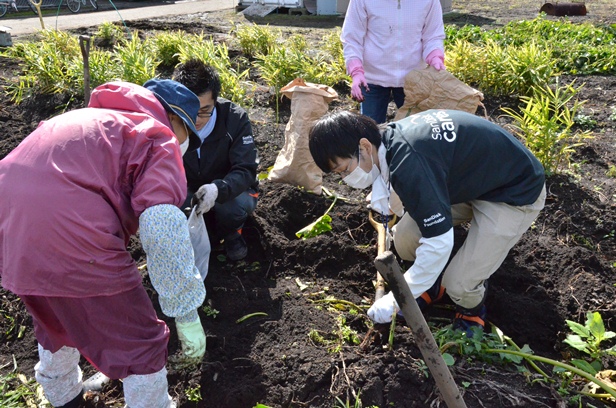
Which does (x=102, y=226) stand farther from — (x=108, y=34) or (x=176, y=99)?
(x=108, y=34)

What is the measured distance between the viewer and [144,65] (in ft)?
16.7

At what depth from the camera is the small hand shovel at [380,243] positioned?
8.71ft

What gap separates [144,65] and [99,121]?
3.70 metres

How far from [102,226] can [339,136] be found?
95 centimetres

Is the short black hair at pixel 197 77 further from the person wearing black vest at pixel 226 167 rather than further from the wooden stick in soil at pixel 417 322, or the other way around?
the wooden stick in soil at pixel 417 322

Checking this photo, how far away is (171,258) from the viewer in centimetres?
166

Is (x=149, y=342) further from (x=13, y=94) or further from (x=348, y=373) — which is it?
(x=13, y=94)

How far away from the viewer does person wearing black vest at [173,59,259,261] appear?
2961mm

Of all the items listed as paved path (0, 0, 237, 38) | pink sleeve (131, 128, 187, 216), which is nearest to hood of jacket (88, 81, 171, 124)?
pink sleeve (131, 128, 187, 216)

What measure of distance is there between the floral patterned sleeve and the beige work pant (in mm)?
1302

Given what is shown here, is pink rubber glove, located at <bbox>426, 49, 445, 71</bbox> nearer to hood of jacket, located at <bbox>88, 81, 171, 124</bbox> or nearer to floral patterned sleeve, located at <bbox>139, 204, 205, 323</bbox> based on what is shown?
hood of jacket, located at <bbox>88, 81, 171, 124</bbox>

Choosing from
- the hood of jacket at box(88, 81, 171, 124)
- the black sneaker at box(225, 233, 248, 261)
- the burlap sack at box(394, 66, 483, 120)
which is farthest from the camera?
the burlap sack at box(394, 66, 483, 120)

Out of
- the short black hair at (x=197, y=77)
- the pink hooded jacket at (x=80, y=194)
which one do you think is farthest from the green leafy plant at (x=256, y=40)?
the pink hooded jacket at (x=80, y=194)

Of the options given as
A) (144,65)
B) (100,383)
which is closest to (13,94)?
(144,65)
